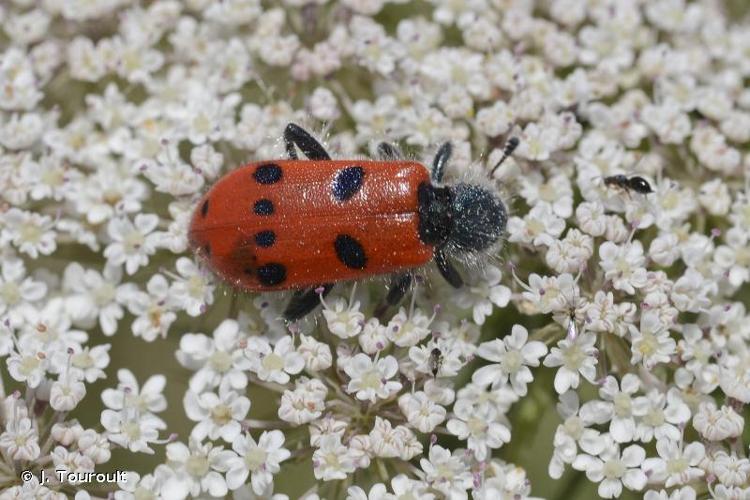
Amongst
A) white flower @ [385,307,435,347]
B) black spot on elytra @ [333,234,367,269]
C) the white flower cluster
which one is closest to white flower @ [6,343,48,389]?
the white flower cluster

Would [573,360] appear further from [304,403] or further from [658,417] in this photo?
[304,403]

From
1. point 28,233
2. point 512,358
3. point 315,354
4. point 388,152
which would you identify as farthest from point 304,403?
point 28,233

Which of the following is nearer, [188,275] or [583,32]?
[188,275]

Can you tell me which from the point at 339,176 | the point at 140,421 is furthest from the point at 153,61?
the point at 140,421

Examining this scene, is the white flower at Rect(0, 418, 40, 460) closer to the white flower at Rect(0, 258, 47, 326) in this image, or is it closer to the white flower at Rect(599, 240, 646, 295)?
the white flower at Rect(0, 258, 47, 326)

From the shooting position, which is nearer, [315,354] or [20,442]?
[20,442]

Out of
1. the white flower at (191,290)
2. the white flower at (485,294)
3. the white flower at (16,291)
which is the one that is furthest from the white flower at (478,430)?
the white flower at (16,291)

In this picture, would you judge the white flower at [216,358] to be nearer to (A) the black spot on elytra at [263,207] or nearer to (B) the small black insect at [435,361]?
(A) the black spot on elytra at [263,207]

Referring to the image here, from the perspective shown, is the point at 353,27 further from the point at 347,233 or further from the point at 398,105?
the point at 347,233
